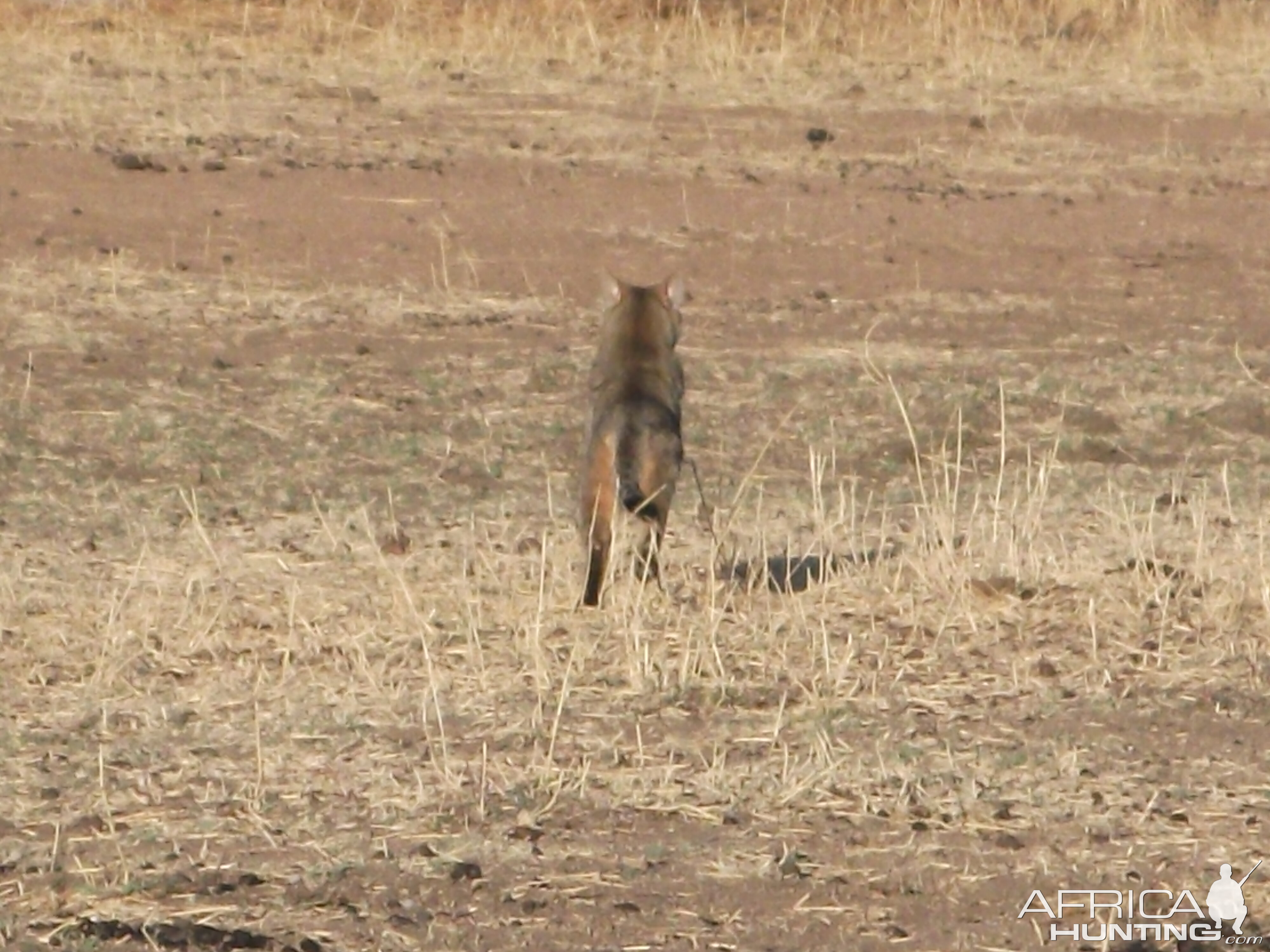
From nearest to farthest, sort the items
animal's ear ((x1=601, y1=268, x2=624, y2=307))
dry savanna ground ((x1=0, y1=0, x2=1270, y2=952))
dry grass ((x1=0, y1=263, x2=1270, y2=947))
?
dry savanna ground ((x1=0, y1=0, x2=1270, y2=952)) < dry grass ((x1=0, y1=263, x2=1270, y2=947)) < animal's ear ((x1=601, y1=268, x2=624, y2=307))

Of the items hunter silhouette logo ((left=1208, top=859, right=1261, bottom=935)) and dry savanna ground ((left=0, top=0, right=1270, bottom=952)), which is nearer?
hunter silhouette logo ((left=1208, top=859, right=1261, bottom=935))

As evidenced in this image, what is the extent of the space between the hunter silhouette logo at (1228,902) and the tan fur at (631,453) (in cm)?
215

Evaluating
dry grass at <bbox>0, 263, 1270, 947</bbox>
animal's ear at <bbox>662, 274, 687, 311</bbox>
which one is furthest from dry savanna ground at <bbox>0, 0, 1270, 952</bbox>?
animal's ear at <bbox>662, 274, 687, 311</bbox>

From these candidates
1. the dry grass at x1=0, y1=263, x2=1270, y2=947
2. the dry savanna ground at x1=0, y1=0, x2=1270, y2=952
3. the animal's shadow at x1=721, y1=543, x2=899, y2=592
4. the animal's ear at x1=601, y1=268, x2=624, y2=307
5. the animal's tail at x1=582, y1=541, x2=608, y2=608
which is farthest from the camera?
the animal's ear at x1=601, y1=268, x2=624, y2=307

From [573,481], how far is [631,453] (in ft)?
7.15

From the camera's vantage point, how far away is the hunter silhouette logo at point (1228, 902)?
4.41 meters

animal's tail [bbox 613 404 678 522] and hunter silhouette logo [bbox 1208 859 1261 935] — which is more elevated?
animal's tail [bbox 613 404 678 522]

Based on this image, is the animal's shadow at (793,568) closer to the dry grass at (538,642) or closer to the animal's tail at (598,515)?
the dry grass at (538,642)

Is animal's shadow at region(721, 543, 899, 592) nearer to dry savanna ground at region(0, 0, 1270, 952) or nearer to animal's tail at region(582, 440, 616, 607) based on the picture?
dry savanna ground at region(0, 0, 1270, 952)

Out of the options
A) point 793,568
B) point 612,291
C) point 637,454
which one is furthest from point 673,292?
point 637,454

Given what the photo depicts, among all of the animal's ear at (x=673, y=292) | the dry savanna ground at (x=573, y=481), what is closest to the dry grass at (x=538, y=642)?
the dry savanna ground at (x=573, y=481)

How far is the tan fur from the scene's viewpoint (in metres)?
6.41

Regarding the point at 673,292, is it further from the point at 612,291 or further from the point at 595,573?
the point at 595,573

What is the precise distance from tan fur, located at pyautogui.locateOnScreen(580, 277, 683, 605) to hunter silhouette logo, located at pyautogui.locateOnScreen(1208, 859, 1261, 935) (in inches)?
84.5
